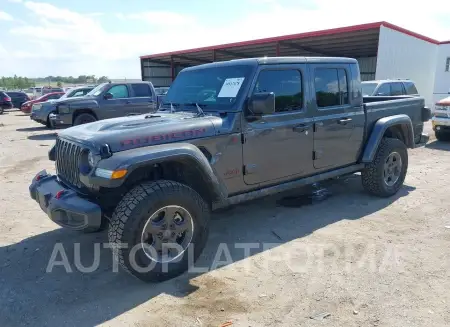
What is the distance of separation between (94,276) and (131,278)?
36 cm

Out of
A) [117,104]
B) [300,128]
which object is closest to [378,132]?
[300,128]

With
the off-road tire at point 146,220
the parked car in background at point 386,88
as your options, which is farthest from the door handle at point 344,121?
the parked car in background at point 386,88

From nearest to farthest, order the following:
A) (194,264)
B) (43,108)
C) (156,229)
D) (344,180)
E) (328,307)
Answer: (328,307)
(156,229)
(194,264)
(344,180)
(43,108)

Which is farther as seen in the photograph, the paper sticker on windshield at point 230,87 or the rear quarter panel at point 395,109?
the rear quarter panel at point 395,109

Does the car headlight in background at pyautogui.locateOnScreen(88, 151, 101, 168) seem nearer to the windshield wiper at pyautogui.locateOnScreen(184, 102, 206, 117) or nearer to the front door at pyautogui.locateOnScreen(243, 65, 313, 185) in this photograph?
the windshield wiper at pyautogui.locateOnScreen(184, 102, 206, 117)

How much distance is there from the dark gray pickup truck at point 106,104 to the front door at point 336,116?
7.70 m

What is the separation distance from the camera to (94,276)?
3475 millimetres

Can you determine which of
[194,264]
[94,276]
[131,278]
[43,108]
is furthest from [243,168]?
[43,108]

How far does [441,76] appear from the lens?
23672 millimetres

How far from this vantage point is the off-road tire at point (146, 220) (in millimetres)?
3080

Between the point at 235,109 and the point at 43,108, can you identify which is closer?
the point at 235,109

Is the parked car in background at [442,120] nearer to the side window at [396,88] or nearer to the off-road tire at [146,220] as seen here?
the side window at [396,88]

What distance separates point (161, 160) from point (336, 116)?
8.39ft

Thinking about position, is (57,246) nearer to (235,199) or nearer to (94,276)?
(94,276)
